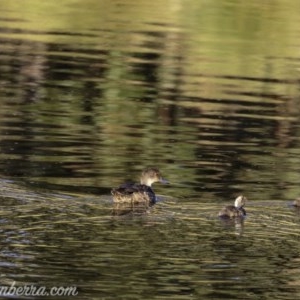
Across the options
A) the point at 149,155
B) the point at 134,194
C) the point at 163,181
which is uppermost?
the point at 134,194

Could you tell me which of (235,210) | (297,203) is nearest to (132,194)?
(235,210)

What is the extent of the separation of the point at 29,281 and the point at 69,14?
80.8 ft

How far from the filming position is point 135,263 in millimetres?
10883

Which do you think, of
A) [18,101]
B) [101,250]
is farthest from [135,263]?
[18,101]

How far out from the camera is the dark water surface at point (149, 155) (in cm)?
1081

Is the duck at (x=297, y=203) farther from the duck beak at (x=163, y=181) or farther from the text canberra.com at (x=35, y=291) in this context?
the text canberra.com at (x=35, y=291)

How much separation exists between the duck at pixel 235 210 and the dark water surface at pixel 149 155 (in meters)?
0.11

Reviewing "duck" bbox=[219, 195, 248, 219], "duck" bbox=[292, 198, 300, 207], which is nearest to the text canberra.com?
"duck" bbox=[219, 195, 248, 219]

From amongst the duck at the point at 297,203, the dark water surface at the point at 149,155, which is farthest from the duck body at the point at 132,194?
the duck at the point at 297,203

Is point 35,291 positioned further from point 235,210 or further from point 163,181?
point 163,181

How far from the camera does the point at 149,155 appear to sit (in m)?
16.3

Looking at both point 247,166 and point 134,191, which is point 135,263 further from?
point 247,166

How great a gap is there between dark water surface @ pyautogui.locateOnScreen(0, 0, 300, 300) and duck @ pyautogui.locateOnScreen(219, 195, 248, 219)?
115 mm

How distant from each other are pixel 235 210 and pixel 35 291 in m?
2.99
